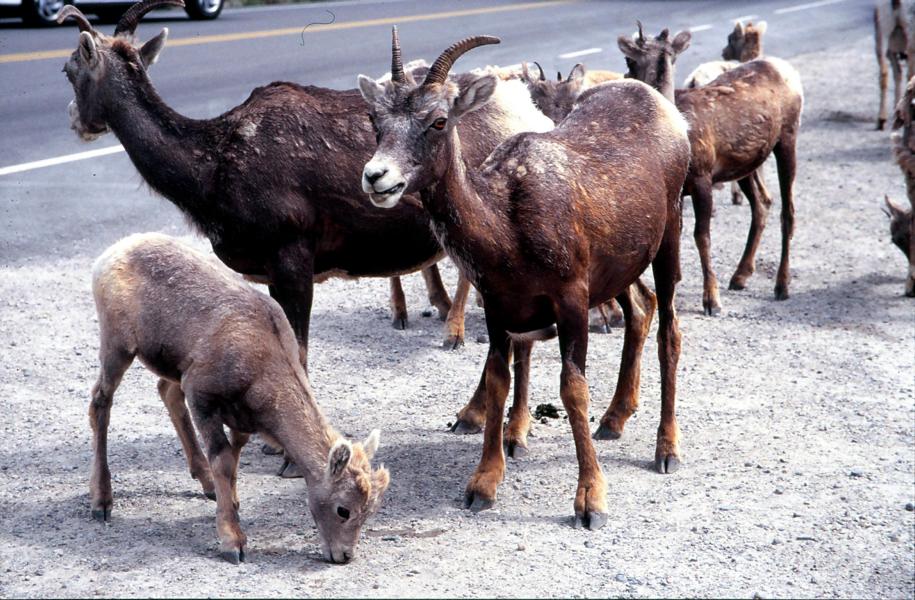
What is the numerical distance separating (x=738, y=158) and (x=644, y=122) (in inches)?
148

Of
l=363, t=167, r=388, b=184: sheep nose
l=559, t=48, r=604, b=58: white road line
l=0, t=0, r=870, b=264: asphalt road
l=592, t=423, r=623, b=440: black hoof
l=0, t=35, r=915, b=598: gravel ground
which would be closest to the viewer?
l=363, t=167, r=388, b=184: sheep nose

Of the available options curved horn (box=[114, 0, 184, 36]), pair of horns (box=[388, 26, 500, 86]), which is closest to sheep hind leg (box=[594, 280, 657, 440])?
pair of horns (box=[388, 26, 500, 86])

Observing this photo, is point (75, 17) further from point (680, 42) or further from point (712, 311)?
point (712, 311)

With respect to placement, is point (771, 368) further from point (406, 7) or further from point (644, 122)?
point (406, 7)

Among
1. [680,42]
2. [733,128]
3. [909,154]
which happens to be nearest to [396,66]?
[680,42]

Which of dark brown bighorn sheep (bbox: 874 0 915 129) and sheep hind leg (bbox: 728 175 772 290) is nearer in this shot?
sheep hind leg (bbox: 728 175 772 290)

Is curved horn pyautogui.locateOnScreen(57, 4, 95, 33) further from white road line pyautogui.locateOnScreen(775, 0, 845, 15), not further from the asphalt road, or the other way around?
white road line pyautogui.locateOnScreen(775, 0, 845, 15)

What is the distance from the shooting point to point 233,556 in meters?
6.30

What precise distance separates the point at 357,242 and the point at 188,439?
163cm

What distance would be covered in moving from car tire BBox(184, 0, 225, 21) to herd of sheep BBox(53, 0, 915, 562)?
1578cm

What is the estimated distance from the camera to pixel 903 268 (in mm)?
11961

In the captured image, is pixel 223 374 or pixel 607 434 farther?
pixel 607 434

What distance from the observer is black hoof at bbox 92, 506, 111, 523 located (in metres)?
6.82

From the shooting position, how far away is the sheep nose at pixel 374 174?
615cm
